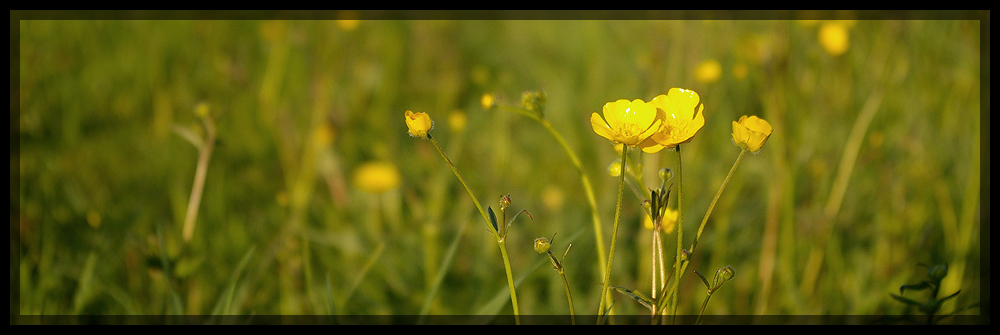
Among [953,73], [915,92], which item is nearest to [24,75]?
[915,92]

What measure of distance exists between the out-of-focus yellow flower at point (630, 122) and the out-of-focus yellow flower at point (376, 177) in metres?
1.16

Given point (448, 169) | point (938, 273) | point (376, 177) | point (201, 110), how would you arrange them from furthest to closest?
point (448, 169)
point (376, 177)
point (201, 110)
point (938, 273)

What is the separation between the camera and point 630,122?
722 mm

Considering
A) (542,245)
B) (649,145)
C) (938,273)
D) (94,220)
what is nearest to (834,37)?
(938,273)

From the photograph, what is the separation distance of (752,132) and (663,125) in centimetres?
11

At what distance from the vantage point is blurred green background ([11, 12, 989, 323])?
4.55 ft

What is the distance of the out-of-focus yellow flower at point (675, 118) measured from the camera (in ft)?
2.36

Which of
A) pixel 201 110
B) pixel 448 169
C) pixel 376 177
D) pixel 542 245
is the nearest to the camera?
pixel 542 245

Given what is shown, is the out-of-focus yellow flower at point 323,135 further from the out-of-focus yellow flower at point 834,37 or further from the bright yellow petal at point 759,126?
the out-of-focus yellow flower at point 834,37

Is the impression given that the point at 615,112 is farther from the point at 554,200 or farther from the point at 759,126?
the point at 554,200

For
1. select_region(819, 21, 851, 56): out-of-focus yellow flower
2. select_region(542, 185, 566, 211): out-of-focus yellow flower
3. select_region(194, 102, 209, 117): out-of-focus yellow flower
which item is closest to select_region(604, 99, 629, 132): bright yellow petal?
select_region(194, 102, 209, 117): out-of-focus yellow flower

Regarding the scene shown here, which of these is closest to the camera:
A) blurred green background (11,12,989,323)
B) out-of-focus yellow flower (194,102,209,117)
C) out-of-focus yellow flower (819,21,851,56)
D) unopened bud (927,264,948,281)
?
unopened bud (927,264,948,281)

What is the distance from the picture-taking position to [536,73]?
2.70 meters

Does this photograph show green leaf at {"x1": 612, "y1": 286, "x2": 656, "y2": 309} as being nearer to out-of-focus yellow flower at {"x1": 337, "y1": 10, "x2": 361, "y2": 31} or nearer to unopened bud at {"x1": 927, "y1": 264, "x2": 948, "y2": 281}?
unopened bud at {"x1": 927, "y1": 264, "x2": 948, "y2": 281}
